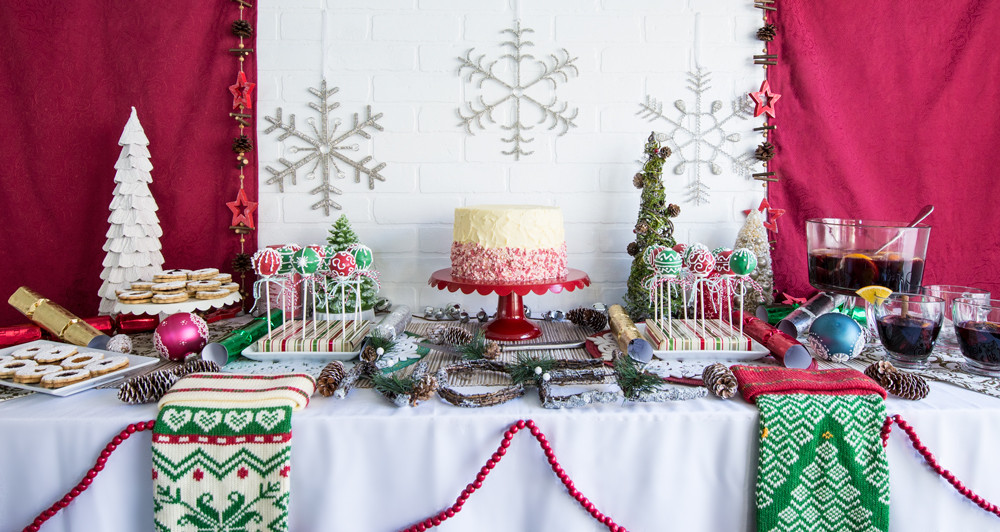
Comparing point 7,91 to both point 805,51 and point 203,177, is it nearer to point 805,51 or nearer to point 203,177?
point 203,177

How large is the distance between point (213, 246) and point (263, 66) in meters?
0.54

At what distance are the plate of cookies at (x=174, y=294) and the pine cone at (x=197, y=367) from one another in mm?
308

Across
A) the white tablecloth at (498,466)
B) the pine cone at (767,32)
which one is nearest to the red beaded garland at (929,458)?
the white tablecloth at (498,466)

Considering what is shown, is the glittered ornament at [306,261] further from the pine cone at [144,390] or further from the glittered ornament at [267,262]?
the pine cone at [144,390]

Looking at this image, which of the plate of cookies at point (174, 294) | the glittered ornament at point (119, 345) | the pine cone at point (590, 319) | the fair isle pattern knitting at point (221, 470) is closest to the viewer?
the fair isle pattern knitting at point (221, 470)

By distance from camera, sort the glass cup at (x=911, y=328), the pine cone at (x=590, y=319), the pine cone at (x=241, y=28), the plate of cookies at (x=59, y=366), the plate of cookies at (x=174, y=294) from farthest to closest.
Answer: the pine cone at (x=241, y=28)
the pine cone at (x=590, y=319)
the plate of cookies at (x=174, y=294)
the glass cup at (x=911, y=328)
the plate of cookies at (x=59, y=366)

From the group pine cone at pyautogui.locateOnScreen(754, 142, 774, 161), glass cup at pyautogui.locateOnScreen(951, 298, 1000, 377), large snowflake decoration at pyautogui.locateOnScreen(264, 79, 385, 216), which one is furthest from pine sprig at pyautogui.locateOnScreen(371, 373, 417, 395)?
pine cone at pyautogui.locateOnScreen(754, 142, 774, 161)

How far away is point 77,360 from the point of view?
1.06 m

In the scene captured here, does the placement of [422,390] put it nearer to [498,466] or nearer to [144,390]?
[498,466]

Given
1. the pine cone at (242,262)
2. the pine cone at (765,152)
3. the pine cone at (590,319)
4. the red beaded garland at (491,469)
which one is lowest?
the red beaded garland at (491,469)

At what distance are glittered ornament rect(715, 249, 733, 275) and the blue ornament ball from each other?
207mm

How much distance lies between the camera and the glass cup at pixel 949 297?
1.24 meters

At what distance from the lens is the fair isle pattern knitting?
0.84 m

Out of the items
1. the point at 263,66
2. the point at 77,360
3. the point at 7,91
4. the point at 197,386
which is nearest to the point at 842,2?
the point at 263,66
